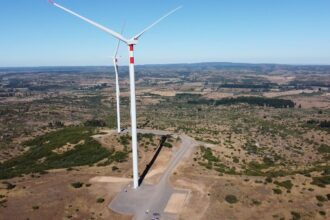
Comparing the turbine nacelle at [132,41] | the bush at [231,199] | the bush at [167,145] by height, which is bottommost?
the bush at [167,145]

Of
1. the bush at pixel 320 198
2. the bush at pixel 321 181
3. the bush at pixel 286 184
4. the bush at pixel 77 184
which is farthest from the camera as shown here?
the bush at pixel 321 181

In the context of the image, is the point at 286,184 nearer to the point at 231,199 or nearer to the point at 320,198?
the point at 320,198

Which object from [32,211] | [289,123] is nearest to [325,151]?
[289,123]

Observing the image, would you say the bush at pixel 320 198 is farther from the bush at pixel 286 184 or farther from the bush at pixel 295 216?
the bush at pixel 295 216

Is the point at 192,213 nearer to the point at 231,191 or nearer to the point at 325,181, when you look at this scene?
the point at 231,191

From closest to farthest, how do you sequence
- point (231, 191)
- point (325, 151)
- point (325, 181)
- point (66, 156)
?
point (231, 191) → point (325, 181) → point (66, 156) → point (325, 151)

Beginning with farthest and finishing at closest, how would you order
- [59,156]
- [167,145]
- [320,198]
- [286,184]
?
1. [59,156]
2. [167,145]
3. [286,184]
4. [320,198]

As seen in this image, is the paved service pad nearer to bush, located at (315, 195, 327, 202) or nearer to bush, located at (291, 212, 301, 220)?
bush, located at (291, 212, 301, 220)

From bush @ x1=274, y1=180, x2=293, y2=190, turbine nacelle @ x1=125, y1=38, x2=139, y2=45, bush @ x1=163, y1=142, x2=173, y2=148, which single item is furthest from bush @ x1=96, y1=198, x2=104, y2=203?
bush @ x1=163, y1=142, x2=173, y2=148

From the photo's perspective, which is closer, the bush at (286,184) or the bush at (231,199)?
the bush at (231,199)

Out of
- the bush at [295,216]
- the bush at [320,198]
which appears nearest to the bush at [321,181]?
the bush at [320,198]

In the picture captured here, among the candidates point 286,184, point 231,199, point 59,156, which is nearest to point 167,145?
point 59,156
